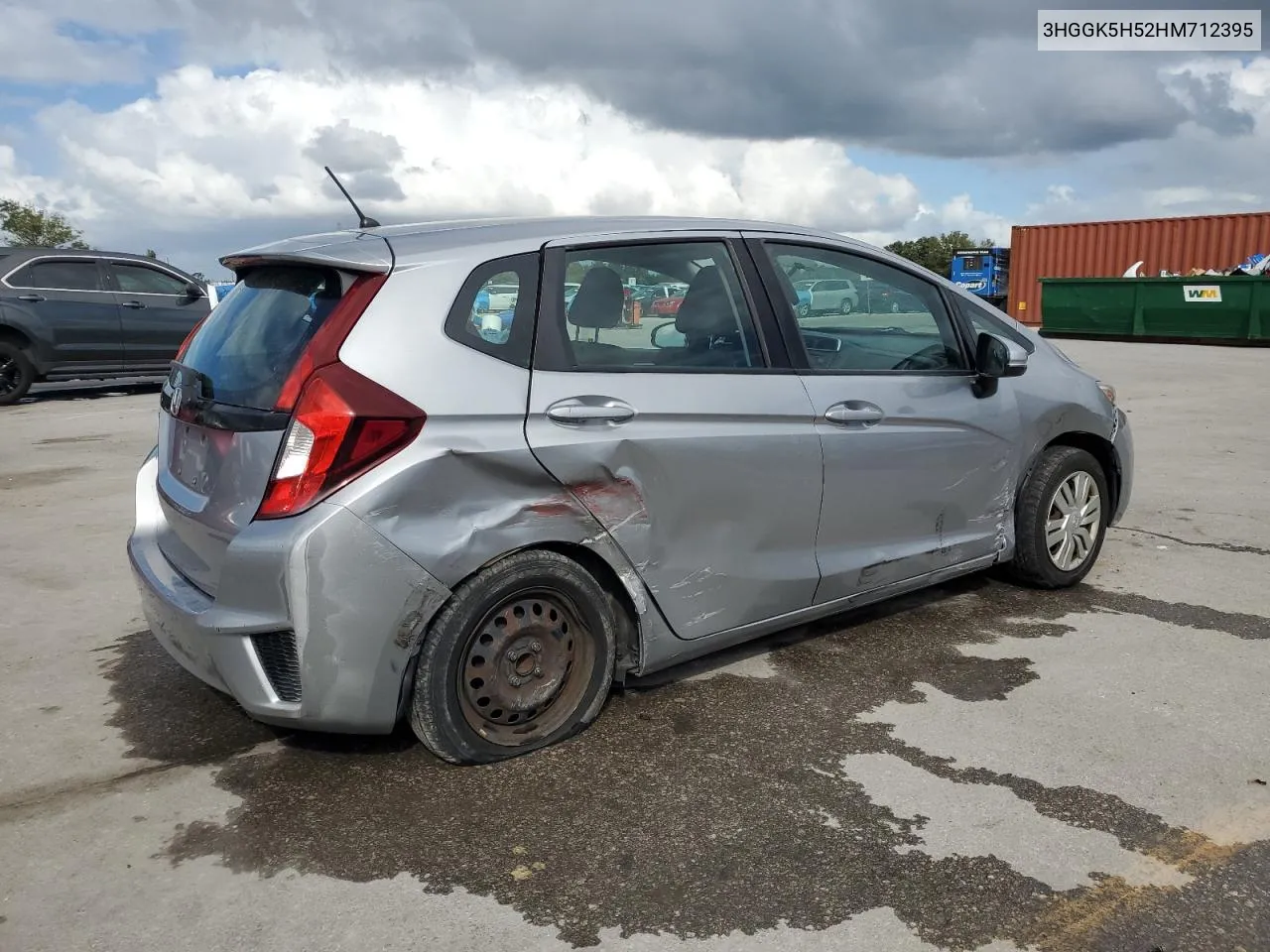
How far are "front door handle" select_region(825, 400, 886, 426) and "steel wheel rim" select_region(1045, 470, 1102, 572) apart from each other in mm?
1235

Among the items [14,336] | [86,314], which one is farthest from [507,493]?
[86,314]

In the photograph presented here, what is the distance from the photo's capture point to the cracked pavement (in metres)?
2.48

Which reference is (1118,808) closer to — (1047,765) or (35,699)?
(1047,765)

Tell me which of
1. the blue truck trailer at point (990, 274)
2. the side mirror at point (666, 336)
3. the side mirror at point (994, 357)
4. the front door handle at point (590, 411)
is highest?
the blue truck trailer at point (990, 274)

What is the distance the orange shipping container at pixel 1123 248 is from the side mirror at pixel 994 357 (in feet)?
85.4

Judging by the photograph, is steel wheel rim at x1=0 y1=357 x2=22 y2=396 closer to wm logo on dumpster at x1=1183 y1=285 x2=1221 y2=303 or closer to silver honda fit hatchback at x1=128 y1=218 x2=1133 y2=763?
silver honda fit hatchback at x1=128 y1=218 x2=1133 y2=763

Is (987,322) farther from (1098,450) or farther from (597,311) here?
(597,311)

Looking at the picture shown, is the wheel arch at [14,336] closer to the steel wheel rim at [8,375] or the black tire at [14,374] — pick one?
the black tire at [14,374]

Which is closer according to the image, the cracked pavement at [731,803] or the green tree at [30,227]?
the cracked pavement at [731,803]

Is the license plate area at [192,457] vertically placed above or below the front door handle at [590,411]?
below

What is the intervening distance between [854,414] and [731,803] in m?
1.49

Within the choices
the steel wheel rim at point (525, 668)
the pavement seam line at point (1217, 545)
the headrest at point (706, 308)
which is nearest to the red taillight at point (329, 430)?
the steel wheel rim at point (525, 668)

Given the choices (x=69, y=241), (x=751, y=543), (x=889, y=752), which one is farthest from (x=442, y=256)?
(x=69, y=241)

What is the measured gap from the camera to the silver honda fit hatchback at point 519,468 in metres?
2.88
